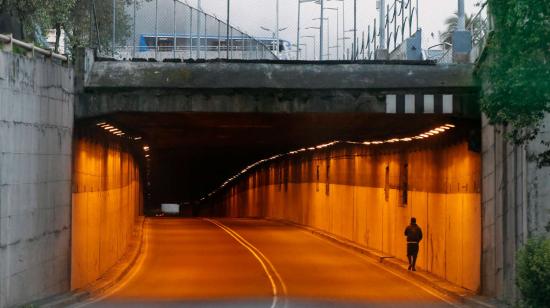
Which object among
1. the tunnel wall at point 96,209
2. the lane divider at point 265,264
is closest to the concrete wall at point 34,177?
the tunnel wall at point 96,209

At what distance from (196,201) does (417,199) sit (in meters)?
79.7

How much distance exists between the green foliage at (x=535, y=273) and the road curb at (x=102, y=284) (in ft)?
29.8

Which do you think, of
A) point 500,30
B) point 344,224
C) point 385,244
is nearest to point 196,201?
point 344,224

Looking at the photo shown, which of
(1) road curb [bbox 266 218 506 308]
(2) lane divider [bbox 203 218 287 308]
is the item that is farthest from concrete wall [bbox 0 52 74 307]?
(1) road curb [bbox 266 218 506 308]

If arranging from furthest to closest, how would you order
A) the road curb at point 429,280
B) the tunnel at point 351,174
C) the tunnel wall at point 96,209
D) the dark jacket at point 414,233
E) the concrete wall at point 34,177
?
1. the dark jacket at point 414,233
2. the tunnel at point 351,174
3. the tunnel wall at point 96,209
4. the road curb at point 429,280
5. the concrete wall at point 34,177

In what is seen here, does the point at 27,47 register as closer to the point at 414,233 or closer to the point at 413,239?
the point at 414,233

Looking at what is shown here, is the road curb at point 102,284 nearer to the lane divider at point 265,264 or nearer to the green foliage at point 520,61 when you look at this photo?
the lane divider at point 265,264

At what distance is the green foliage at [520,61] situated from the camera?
13695 millimetres

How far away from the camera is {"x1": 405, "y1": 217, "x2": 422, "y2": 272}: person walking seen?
29.6 m

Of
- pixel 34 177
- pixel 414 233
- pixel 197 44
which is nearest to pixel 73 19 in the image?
pixel 197 44

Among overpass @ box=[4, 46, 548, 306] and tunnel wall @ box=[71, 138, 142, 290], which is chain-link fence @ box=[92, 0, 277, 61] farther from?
tunnel wall @ box=[71, 138, 142, 290]

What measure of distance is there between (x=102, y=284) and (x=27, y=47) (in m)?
8.95

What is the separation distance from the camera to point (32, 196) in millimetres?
18812

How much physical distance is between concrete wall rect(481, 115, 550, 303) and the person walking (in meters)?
6.70
